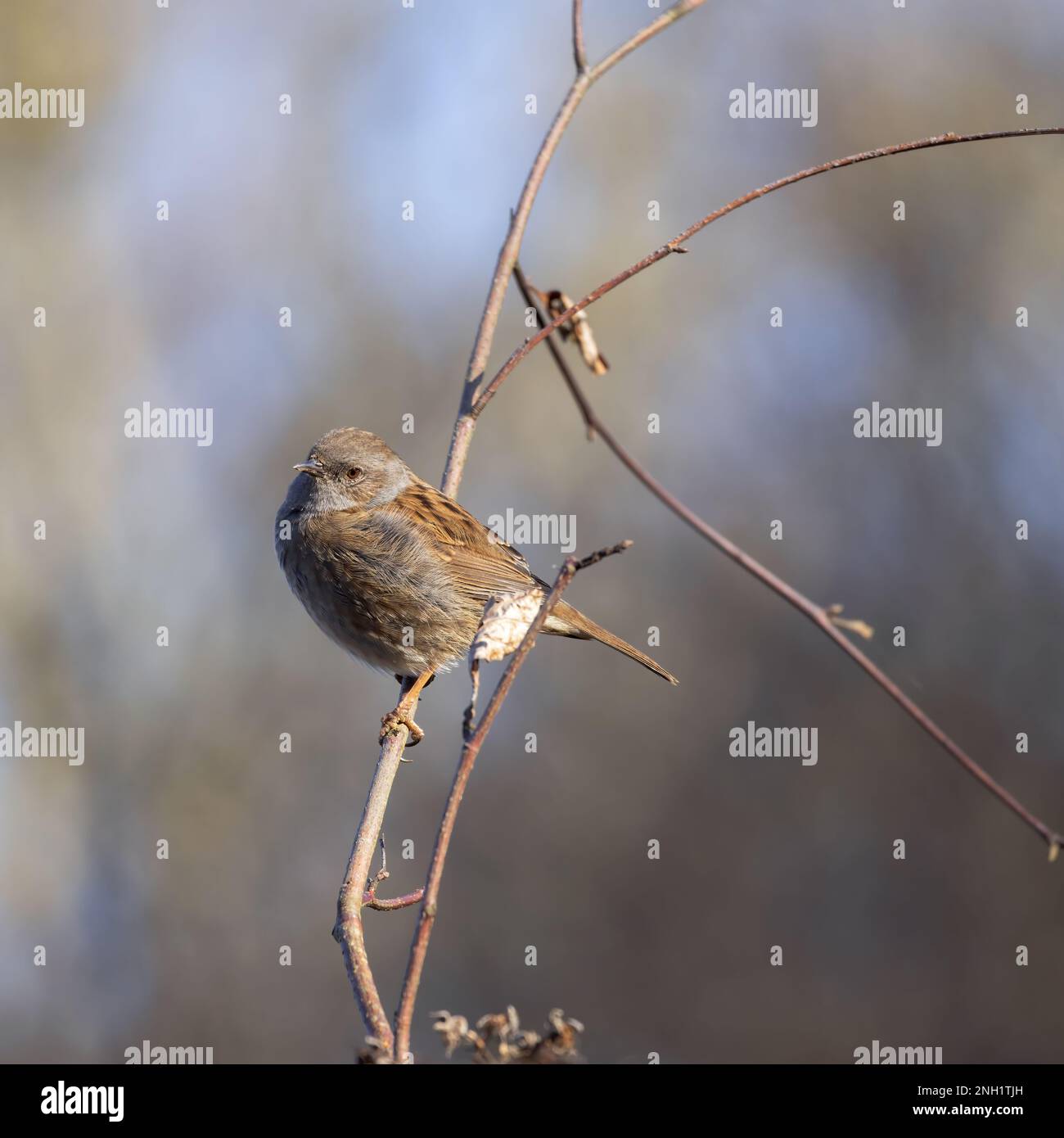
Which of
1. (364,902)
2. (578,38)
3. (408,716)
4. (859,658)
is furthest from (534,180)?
(408,716)

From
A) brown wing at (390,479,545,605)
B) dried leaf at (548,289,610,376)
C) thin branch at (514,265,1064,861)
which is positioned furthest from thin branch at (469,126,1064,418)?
brown wing at (390,479,545,605)

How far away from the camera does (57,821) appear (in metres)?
11.1

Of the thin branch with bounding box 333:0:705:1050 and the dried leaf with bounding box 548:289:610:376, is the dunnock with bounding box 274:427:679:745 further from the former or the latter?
the dried leaf with bounding box 548:289:610:376

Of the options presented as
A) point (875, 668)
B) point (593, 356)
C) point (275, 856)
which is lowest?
point (275, 856)

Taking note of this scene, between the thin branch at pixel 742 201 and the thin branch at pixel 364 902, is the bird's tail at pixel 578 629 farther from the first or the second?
the thin branch at pixel 742 201

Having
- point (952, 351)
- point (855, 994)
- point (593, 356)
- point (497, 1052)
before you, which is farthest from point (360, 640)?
point (952, 351)

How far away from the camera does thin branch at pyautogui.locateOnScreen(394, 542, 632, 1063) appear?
1.86m

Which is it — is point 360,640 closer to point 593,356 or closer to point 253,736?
point 593,356

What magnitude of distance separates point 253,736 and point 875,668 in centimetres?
1012

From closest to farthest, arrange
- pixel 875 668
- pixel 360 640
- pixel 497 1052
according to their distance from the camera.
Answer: pixel 875 668 → pixel 497 1052 → pixel 360 640

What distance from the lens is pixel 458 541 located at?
18.6ft

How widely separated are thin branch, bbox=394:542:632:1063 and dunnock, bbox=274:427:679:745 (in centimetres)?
322

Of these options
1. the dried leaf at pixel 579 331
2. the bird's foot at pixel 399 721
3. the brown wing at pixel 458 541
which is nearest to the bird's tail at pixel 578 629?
the brown wing at pixel 458 541

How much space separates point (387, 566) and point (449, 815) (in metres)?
3.67
